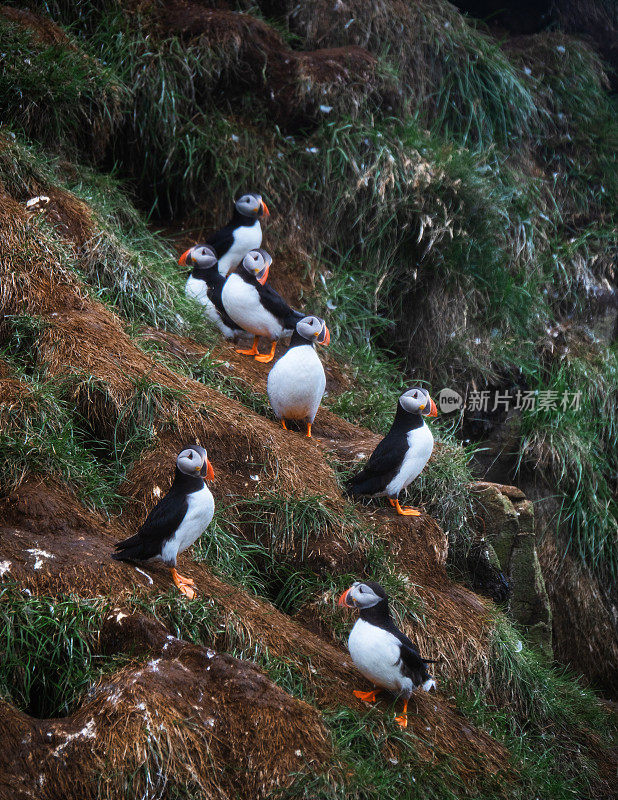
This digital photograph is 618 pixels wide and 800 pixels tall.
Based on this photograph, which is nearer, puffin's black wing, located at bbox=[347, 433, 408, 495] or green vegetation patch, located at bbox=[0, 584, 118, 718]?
green vegetation patch, located at bbox=[0, 584, 118, 718]

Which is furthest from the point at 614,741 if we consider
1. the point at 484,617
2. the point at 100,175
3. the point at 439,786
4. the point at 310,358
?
the point at 100,175

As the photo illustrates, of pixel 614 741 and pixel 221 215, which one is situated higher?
pixel 221 215

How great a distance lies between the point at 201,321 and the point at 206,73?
2443 millimetres

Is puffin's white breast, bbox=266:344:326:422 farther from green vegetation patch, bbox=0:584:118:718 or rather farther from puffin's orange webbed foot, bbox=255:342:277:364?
green vegetation patch, bbox=0:584:118:718

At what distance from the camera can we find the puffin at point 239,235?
20.7 feet

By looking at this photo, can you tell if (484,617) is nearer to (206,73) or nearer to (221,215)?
(221,215)

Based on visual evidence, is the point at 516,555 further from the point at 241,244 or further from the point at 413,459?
the point at 241,244

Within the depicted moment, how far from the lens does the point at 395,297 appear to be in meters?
7.25

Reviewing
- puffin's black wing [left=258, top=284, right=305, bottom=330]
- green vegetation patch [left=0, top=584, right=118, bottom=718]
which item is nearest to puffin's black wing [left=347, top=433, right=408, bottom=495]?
puffin's black wing [left=258, top=284, right=305, bottom=330]

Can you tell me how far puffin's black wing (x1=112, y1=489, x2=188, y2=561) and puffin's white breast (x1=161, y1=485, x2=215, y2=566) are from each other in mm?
22

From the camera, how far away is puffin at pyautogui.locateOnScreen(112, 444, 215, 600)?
3473 mm
